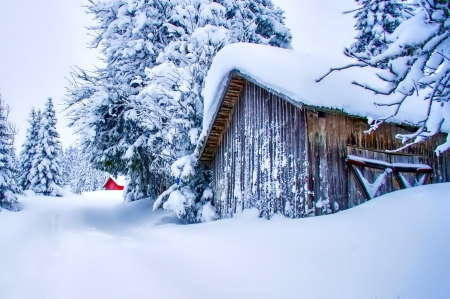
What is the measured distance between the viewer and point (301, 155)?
6.41 metres

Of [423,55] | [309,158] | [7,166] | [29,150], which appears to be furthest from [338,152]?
[29,150]

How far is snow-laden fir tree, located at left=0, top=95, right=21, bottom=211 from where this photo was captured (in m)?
16.8

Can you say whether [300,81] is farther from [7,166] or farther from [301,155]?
[7,166]

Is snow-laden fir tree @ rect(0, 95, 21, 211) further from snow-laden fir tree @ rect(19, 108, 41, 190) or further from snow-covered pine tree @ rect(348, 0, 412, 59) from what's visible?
snow-covered pine tree @ rect(348, 0, 412, 59)

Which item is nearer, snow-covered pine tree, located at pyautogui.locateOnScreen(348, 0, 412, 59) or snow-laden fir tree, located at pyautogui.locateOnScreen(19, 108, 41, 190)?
snow-covered pine tree, located at pyautogui.locateOnScreen(348, 0, 412, 59)

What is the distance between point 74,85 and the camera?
1438cm

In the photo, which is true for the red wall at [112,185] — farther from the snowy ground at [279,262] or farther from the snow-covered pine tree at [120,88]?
the snowy ground at [279,262]

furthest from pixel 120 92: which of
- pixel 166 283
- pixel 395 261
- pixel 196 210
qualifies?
pixel 395 261

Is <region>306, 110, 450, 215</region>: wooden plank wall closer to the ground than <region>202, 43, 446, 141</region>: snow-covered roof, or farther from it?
closer to the ground

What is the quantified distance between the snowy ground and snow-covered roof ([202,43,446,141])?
217 cm

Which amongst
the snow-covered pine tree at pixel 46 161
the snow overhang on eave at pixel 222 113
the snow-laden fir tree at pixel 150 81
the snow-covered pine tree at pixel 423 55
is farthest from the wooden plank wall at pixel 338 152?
the snow-covered pine tree at pixel 46 161

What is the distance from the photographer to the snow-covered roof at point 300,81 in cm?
612

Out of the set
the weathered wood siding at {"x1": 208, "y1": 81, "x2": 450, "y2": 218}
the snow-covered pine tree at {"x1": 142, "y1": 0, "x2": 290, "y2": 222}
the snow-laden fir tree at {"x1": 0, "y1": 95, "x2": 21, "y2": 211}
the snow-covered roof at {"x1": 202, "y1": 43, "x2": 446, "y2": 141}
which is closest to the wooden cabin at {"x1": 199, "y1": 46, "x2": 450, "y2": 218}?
the weathered wood siding at {"x1": 208, "y1": 81, "x2": 450, "y2": 218}

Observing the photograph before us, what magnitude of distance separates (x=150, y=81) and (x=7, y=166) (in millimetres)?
11942
